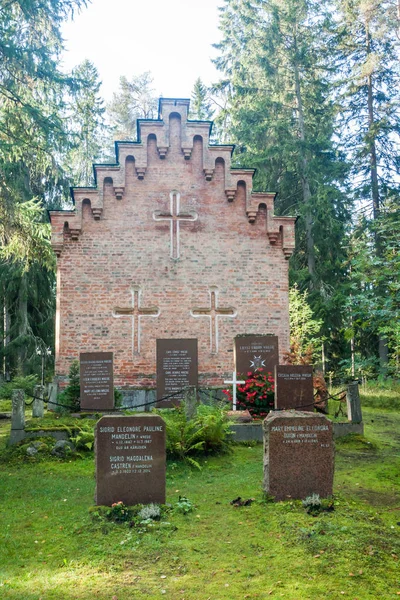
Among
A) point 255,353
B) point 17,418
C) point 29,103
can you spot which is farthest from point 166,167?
point 17,418

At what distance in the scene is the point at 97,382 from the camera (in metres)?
13.7

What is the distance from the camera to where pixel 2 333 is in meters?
26.2

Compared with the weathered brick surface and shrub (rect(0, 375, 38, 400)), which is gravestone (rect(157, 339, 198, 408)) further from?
shrub (rect(0, 375, 38, 400))

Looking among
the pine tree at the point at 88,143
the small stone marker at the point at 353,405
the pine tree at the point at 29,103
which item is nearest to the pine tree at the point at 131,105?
the pine tree at the point at 88,143

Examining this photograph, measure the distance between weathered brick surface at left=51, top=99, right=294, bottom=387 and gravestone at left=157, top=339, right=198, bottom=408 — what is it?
1.92 m

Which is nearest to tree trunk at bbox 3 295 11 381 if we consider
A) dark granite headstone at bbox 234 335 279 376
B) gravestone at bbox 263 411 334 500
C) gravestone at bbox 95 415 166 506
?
dark granite headstone at bbox 234 335 279 376

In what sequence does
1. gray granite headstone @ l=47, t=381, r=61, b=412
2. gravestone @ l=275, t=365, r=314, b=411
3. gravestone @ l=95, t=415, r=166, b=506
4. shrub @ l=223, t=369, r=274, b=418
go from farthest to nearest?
gray granite headstone @ l=47, t=381, r=61, b=412 < shrub @ l=223, t=369, r=274, b=418 < gravestone @ l=275, t=365, r=314, b=411 < gravestone @ l=95, t=415, r=166, b=506

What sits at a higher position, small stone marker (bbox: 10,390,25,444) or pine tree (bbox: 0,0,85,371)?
pine tree (bbox: 0,0,85,371)

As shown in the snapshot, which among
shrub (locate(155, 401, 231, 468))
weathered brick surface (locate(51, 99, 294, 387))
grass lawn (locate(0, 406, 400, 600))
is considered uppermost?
weathered brick surface (locate(51, 99, 294, 387))

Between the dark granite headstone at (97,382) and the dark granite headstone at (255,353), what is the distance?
11.4 feet

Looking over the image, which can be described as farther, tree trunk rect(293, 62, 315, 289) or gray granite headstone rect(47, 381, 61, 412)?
tree trunk rect(293, 62, 315, 289)

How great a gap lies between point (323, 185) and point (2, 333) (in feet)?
58.7

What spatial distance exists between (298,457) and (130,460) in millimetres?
2339

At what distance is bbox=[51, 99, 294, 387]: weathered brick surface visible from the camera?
16.4 metres
